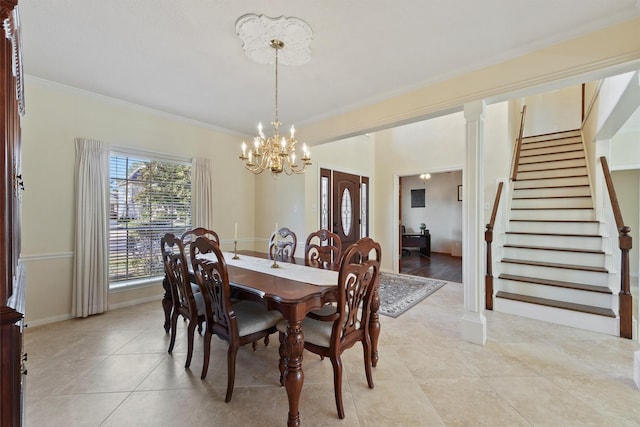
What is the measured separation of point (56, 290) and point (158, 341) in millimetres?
1530

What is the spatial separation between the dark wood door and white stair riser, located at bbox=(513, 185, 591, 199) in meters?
2.80

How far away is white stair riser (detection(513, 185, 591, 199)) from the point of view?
4.11 metres

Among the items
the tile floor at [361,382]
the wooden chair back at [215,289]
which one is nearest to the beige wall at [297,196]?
the tile floor at [361,382]

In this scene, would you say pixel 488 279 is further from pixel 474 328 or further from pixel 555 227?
pixel 555 227

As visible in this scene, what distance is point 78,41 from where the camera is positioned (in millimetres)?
2193

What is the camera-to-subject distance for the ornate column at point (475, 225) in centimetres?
252

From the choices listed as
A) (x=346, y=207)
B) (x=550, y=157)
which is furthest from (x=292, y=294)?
(x=550, y=157)

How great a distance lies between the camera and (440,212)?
26.5 feet

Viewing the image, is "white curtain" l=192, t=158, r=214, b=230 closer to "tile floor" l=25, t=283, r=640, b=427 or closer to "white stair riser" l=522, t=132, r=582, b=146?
"tile floor" l=25, t=283, r=640, b=427

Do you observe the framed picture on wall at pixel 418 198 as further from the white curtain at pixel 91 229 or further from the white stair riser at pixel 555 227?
the white curtain at pixel 91 229

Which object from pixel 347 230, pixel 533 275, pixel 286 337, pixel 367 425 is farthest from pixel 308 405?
pixel 347 230

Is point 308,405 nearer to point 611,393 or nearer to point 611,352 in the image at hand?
point 611,393

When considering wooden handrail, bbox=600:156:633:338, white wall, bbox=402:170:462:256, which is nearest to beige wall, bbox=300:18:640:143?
wooden handrail, bbox=600:156:633:338

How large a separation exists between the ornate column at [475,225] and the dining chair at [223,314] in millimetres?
1860
